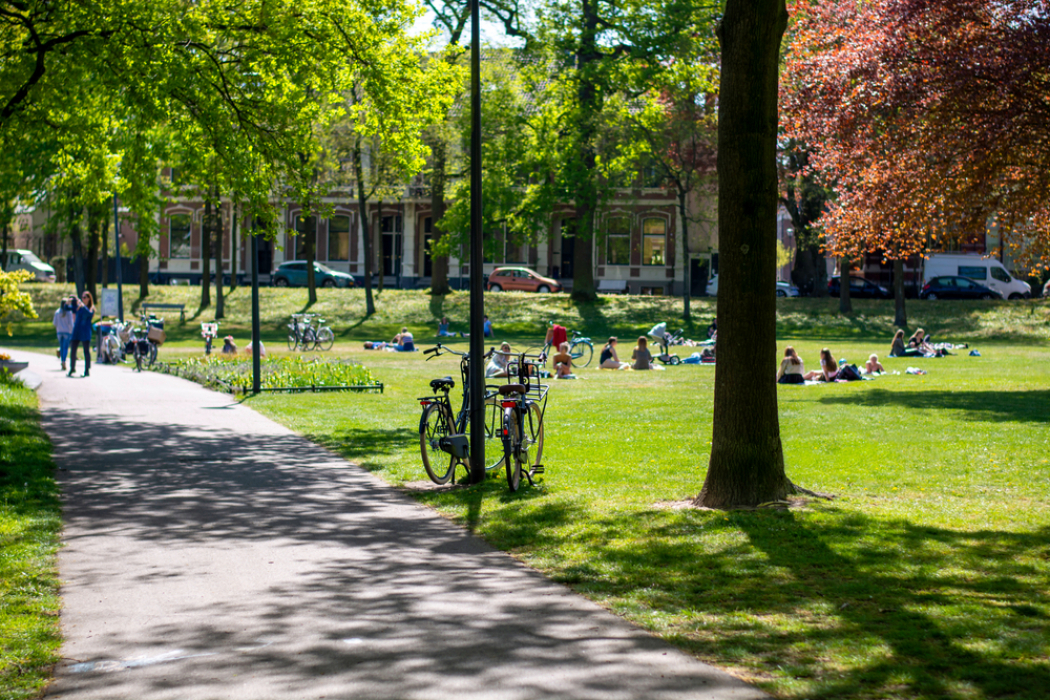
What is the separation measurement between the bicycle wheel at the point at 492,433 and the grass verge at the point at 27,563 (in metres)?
3.96

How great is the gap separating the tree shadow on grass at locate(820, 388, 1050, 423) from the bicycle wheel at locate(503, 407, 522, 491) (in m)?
8.65

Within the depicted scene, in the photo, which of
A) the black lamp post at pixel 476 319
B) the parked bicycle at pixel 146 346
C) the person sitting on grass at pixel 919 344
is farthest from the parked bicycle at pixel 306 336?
the black lamp post at pixel 476 319

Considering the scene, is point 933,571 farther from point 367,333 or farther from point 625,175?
point 625,175

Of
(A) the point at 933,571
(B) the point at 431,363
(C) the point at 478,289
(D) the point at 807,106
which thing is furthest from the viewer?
(B) the point at 431,363

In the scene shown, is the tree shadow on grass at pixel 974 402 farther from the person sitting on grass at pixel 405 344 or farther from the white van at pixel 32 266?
the white van at pixel 32 266

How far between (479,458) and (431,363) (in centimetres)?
1844

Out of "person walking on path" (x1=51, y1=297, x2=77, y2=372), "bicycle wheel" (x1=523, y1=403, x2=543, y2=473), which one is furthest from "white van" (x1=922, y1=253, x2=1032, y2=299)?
"bicycle wheel" (x1=523, y1=403, x2=543, y2=473)

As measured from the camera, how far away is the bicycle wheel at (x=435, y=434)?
10.7m

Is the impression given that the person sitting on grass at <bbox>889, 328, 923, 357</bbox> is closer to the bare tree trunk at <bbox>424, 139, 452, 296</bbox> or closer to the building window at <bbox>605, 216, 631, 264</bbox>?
the bare tree trunk at <bbox>424, 139, 452, 296</bbox>

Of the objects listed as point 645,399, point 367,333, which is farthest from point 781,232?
point 645,399

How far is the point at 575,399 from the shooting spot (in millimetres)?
19812

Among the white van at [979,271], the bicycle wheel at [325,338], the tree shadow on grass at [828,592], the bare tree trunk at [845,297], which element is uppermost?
the white van at [979,271]

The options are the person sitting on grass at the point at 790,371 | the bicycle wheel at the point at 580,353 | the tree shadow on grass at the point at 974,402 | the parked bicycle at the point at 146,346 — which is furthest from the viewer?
the bicycle wheel at the point at 580,353

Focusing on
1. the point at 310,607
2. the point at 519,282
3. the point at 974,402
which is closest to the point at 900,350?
the point at 974,402
